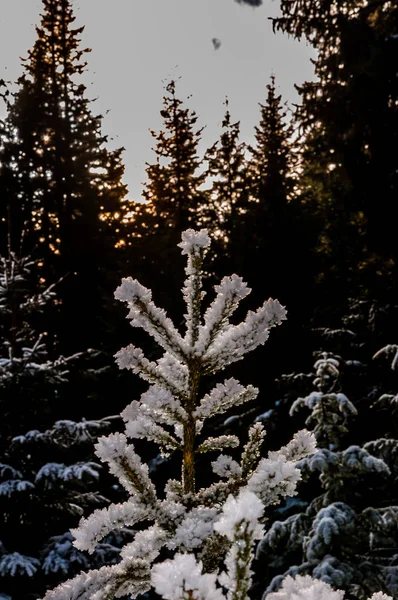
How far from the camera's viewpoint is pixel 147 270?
13070mm

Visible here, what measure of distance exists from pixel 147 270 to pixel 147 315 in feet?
36.7

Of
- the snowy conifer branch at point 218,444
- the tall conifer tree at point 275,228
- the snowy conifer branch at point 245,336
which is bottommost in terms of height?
the snowy conifer branch at point 218,444

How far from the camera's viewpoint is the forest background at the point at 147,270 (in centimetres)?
693

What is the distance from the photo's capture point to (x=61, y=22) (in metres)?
19.5

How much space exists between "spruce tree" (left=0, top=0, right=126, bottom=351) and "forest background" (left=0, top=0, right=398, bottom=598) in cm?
6

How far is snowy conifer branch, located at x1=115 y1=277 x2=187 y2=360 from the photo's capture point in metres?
1.87

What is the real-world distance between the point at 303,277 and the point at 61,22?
663 inches

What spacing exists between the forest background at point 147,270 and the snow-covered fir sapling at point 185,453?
4517mm

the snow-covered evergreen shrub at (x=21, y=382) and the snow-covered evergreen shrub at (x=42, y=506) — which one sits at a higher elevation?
the snow-covered evergreen shrub at (x=21, y=382)

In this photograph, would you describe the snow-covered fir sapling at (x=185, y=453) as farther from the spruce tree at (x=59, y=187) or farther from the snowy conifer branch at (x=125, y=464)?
the spruce tree at (x=59, y=187)

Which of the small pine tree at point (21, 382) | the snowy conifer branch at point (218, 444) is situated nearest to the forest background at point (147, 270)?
the small pine tree at point (21, 382)

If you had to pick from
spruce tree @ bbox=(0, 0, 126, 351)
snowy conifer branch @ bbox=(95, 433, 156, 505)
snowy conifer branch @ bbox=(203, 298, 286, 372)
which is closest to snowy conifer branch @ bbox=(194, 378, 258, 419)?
snowy conifer branch @ bbox=(203, 298, 286, 372)

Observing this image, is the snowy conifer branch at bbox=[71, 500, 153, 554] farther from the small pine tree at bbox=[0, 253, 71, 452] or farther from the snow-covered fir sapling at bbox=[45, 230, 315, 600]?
the small pine tree at bbox=[0, 253, 71, 452]

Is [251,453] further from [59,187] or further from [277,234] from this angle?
[59,187]
